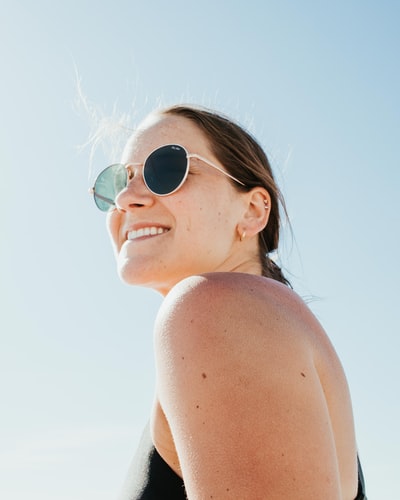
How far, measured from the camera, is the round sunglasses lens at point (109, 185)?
285 cm

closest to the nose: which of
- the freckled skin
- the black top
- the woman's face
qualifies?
the woman's face

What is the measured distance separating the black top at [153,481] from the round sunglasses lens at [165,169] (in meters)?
1.03

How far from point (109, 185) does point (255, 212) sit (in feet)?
2.55

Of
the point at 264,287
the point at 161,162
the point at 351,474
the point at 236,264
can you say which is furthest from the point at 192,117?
the point at 351,474

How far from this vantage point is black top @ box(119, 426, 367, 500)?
1884mm

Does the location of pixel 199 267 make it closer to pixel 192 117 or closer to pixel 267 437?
pixel 192 117

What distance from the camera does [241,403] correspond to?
1256mm

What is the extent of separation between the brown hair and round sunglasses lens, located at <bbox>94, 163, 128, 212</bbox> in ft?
1.19

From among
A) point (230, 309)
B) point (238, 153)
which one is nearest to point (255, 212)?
point (238, 153)

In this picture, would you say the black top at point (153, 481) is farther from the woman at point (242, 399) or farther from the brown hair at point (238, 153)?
the brown hair at point (238, 153)

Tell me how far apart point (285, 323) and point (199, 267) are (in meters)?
1.02

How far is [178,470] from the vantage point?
1.90m

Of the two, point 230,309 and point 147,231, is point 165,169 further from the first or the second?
point 230,309

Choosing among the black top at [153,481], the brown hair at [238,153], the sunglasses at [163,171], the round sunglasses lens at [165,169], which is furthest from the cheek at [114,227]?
the black top at [153,481]
